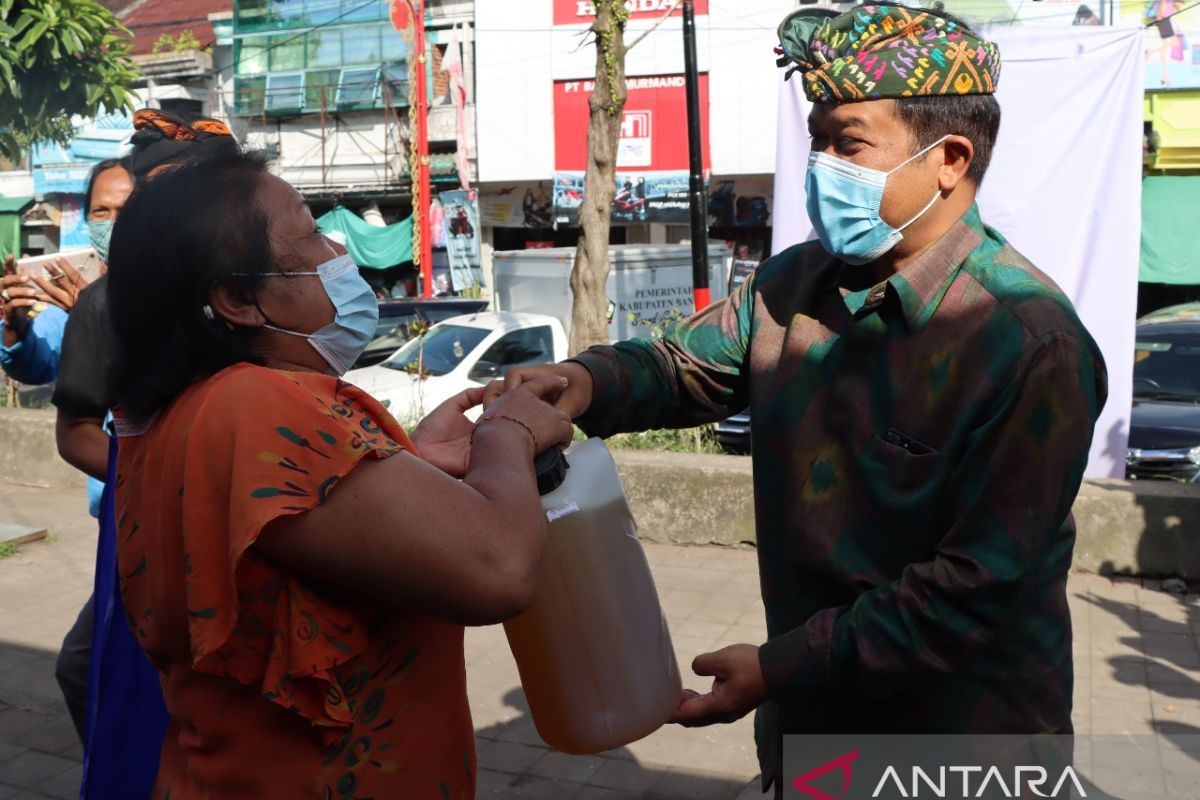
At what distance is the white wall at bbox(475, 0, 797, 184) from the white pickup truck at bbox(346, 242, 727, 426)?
213 inches

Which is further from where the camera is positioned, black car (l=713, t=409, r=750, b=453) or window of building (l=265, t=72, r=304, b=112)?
window of building (l=265, t=72, r=304, b=112)

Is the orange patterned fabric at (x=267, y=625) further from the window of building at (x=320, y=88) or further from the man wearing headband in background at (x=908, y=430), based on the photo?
the window of building at (x=320, y=88)

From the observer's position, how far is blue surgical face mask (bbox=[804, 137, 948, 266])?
194 cm

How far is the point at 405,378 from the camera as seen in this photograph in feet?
34.8

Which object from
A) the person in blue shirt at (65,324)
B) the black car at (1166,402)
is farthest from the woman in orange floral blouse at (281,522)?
the black car at (1166,402)

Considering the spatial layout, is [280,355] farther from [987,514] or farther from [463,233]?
[463,233]

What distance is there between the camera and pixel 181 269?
1.56 meters

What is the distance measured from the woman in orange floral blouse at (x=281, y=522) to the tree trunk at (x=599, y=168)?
7720 mm

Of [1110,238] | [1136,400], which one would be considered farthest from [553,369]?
[1136,400]

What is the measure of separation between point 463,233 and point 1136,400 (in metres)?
17.6

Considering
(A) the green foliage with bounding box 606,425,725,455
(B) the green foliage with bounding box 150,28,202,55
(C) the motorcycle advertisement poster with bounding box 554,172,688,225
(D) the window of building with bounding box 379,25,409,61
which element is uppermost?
(B) the green foliage with bounding box 150,28,202,55

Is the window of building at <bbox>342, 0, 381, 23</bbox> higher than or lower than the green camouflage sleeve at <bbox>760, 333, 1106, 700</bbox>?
higher

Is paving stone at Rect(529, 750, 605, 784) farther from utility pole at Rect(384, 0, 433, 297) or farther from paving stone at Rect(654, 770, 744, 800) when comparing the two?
utility pole at Rect(384, 0, 433, 297)

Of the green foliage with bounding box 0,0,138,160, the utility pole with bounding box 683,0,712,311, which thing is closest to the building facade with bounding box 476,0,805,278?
the utility pole with bounding box 683,0,712,311
